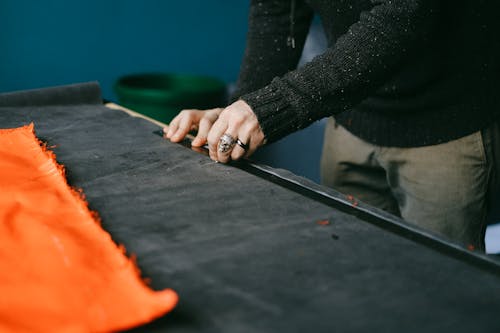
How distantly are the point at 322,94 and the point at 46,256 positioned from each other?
0.42 m

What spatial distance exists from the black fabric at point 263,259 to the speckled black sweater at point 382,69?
146mm

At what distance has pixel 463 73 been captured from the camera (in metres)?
0.93

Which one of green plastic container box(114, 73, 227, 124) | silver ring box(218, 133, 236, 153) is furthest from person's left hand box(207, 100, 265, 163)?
green plastic container box(114, 73, 227, 124)

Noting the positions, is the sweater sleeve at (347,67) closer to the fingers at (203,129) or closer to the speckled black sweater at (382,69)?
the speckled black sweater at (382,69)

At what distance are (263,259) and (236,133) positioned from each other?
0.90 ft

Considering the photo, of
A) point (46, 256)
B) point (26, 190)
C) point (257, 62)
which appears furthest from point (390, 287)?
point (257, 62)

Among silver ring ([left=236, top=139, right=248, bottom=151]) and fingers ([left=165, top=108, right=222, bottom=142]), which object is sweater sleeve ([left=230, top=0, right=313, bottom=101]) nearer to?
fingers ([left=165, top=108, right=222, bottom=142])

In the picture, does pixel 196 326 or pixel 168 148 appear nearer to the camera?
pixel 196 326

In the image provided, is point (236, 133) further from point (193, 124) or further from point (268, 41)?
point (268, 41)

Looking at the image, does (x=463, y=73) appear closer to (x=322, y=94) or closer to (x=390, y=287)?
(x=322, y=94)

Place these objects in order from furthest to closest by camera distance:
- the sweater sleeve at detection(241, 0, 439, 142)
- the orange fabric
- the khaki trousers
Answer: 1. the khaki trousers
2. the sweater sleeve at detection(241, 0, 439, 142)
3. the orange fabric

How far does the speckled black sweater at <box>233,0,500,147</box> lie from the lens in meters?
0.73

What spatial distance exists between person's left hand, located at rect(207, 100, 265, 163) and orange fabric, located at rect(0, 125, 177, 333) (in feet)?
0.71

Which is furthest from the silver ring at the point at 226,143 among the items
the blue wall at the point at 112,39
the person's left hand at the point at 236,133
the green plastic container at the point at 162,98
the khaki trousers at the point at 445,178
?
the blue wall at the point at 112,39
